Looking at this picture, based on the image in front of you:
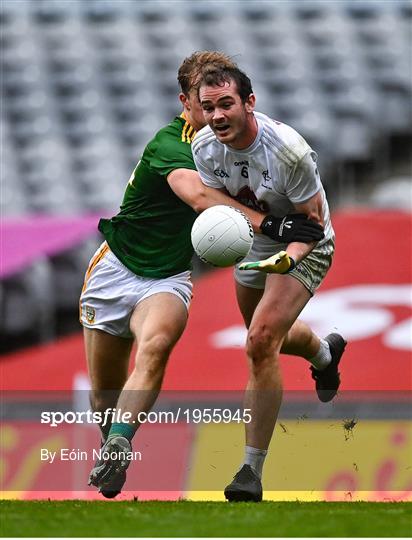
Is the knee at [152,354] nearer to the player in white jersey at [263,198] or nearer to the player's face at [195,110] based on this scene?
the player in white jersey at [263,198]

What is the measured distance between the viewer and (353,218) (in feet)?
39.0

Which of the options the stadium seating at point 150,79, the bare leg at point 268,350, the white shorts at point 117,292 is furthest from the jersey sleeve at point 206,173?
the stadium seating at point 150,79

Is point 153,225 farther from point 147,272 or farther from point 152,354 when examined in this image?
point 152,354

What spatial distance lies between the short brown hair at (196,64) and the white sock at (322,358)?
170 cm

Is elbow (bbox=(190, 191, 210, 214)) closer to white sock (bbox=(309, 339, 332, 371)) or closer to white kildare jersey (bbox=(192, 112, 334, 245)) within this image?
white kildare jersey (bbox=(192, 112, 334, 245))

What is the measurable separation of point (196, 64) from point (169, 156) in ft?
1.56

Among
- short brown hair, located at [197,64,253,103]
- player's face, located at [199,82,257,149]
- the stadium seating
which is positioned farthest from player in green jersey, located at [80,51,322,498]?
the stadium seating

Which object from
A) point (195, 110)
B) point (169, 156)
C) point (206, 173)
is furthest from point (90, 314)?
point (195, 110)

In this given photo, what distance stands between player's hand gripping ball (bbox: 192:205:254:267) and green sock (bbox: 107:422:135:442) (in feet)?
3.04

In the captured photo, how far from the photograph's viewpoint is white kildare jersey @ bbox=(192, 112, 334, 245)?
19.4ft

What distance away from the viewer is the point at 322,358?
7.11 metres

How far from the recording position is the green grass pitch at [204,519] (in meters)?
4.62

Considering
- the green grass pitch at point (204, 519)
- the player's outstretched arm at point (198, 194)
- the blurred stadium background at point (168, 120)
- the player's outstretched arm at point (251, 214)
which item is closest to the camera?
the green grass pitch at point (204, 519)

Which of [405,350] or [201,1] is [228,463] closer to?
[405,350]
